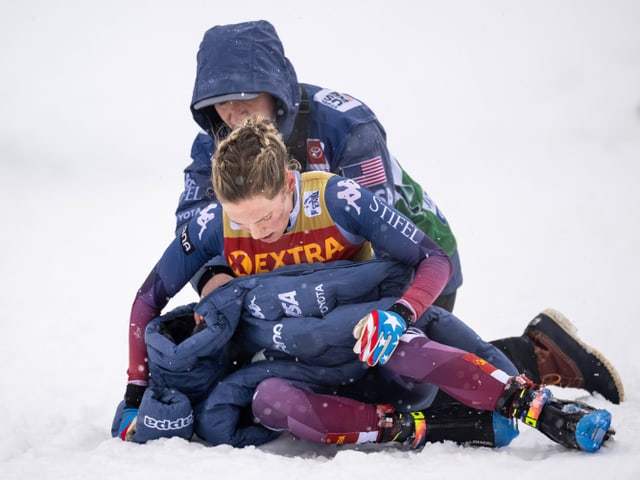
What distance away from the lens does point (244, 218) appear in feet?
8.29

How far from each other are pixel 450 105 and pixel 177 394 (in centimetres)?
839

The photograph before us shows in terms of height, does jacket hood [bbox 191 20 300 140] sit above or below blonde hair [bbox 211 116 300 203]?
above

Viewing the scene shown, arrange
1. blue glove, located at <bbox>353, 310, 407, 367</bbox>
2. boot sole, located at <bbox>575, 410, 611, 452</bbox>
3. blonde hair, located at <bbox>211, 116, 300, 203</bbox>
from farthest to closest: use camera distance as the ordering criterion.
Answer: blonde hair, located at <bbox>211, 116, 300, 203</bbox> → blue glove, located at <bbox>353, 310, 407, 367</bbox> → boot sole, located at <bbox>575, 410, 611, 452</bbox>

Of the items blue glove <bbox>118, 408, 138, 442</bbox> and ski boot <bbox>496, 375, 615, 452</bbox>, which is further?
blue glove <bbox>118, 408, 138, 442</bbox>

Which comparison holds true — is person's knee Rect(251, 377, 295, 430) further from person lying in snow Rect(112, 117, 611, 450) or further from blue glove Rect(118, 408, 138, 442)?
blue glove Rect(118, 408, 138, 442)

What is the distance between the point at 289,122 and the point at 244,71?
11.3 inches

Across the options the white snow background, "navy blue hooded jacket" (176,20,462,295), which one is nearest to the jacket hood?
"navy blue hooded jacket" (176,20,462,295)

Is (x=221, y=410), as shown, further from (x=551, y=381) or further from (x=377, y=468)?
(x=551, y=381)

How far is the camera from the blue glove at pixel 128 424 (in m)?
2.67

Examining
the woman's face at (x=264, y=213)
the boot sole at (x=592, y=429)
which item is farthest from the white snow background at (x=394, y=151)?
the woman's face at (x=264, y=213)

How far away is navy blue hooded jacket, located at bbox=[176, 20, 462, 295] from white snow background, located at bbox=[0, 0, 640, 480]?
107 cm

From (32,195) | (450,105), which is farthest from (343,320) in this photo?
(450,105)

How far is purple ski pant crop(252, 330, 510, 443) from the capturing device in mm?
2387

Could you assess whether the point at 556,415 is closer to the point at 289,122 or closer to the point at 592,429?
the point at 592,429
